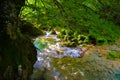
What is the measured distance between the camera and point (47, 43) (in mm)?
10406

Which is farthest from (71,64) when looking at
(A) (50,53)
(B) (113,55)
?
(B) (113,55)

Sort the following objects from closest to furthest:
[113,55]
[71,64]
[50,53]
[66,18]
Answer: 1. [66,18]
2. [71,64]
3. [113,55]
4. [50,53]

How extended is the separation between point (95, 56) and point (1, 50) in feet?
21.1

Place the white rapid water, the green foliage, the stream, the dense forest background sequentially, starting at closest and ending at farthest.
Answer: the dense forest background
the stream
the white rapid water
the green foliage

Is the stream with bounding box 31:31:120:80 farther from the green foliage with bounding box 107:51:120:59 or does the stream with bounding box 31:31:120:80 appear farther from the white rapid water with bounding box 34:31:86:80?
the green foliage with bounding box 107:51:120:59

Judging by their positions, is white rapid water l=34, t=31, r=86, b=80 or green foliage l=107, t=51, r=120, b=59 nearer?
white rapid water l=34, t=31, r=86, b=80

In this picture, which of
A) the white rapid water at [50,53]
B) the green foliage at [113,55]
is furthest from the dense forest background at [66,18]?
the green foliage at [113,55]

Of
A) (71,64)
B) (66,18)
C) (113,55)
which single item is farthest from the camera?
(113,55)

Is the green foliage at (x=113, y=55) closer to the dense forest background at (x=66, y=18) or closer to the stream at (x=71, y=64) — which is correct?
the stream at (x=71, y=64)

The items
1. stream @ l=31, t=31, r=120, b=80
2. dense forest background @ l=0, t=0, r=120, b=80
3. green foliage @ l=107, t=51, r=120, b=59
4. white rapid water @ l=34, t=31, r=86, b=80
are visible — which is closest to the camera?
dense forest background @ l=0, t=0, r=120, b=80

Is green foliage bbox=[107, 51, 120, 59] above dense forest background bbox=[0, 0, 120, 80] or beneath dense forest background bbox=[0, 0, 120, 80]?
beneath

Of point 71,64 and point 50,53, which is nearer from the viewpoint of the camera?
point 71,64

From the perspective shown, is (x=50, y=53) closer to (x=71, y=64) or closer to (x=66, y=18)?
(x=71, y=64)

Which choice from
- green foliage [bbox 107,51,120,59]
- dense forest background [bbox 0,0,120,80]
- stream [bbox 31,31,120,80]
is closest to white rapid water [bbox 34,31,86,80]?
stream [bbox 31,31,120,80]
